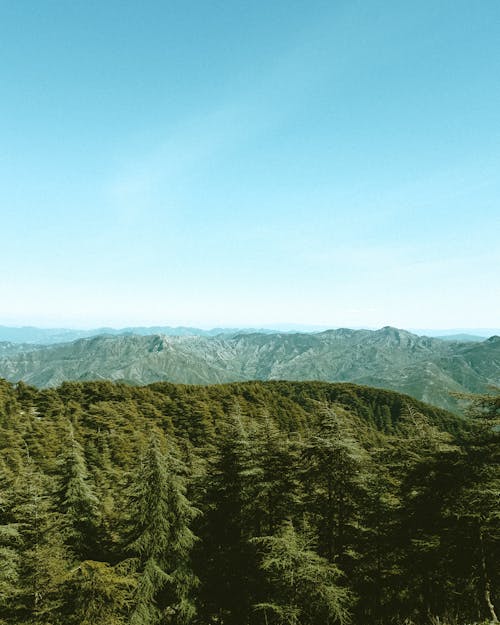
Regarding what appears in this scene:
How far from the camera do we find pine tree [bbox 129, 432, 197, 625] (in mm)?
16672

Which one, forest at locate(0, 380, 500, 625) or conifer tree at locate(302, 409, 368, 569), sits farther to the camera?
conifer tree at locate(302, 409, 368, 569)

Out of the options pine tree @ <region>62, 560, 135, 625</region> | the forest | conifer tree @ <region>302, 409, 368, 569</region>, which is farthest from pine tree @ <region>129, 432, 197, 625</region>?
conifer tree @ <region>302, 409, 368, 569</region>

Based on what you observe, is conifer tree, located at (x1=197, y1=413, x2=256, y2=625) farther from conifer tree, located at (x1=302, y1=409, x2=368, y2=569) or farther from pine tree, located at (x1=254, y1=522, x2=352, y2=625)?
pine tree, located at (x1=254, y1=522, x2=352, y2=625)

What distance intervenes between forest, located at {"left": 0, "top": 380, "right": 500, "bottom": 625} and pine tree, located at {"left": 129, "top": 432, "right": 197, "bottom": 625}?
67mm

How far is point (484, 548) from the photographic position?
1370cm

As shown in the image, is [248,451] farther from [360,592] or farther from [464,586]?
[464,586]

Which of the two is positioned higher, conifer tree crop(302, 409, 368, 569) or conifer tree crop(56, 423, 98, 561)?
conifer tree crop(302, 409, 368, 569)

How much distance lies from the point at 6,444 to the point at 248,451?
3845cm

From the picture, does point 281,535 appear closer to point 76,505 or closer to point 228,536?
point 228,536

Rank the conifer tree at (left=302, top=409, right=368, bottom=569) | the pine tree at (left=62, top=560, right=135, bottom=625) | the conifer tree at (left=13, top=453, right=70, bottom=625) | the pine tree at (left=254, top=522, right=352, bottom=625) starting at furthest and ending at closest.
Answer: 1. the conifer tree at (left=302, top=409, right=368, bottom=569)
2. the pine tree at (left=254, top=522, right=352, bottom=625)
3. the conifer tree at (left=13, top=453, right=70, bottom=625)
4. the pine tree at (left=62, top=560, right=135, bottom=625)

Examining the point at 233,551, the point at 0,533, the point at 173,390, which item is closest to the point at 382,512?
the point at 233,551

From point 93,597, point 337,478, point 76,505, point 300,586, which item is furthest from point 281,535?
point 76,505

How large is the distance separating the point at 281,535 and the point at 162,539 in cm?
579

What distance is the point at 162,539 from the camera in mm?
16953
